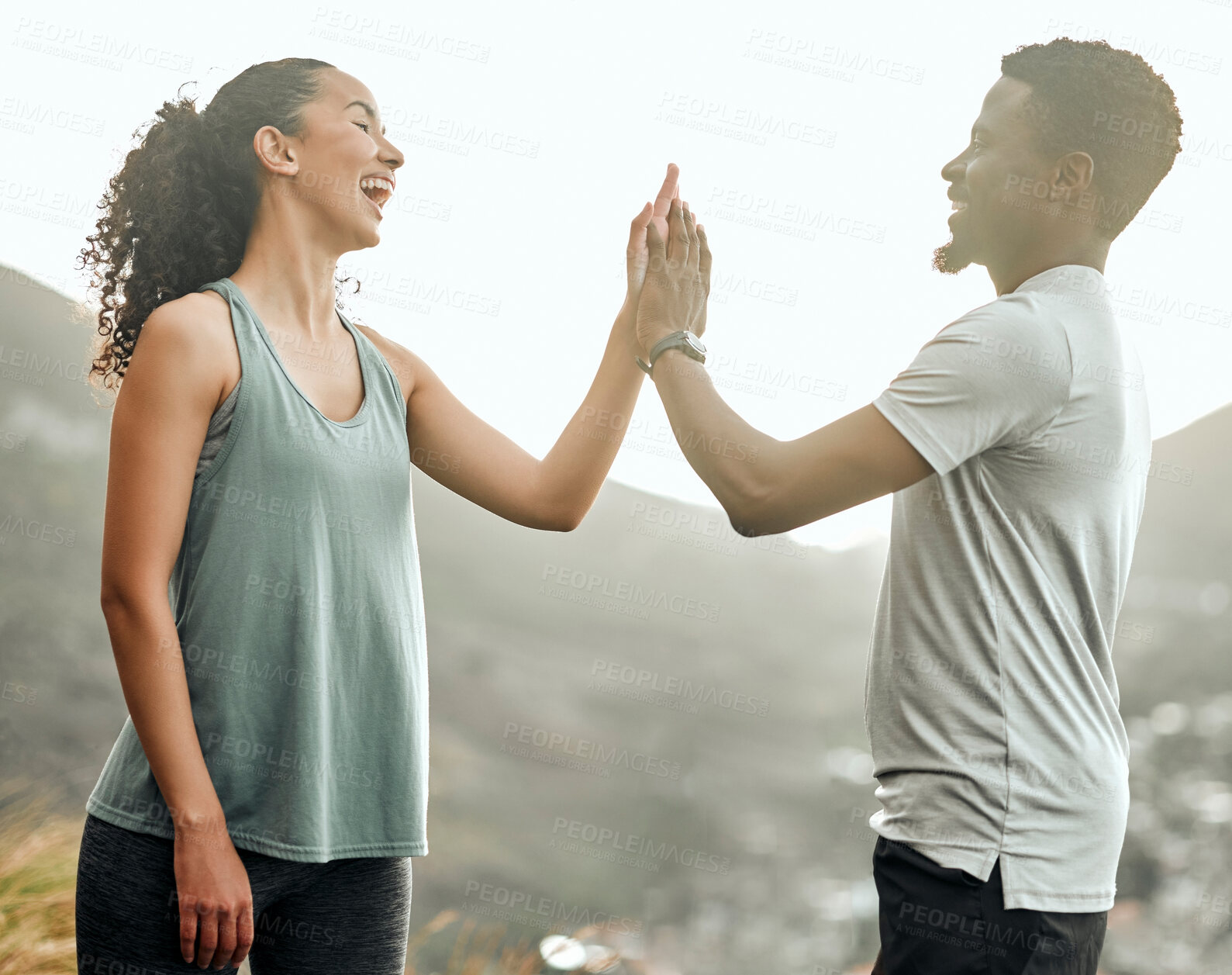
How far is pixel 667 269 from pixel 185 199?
828 millimetres

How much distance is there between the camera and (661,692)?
15.8ft

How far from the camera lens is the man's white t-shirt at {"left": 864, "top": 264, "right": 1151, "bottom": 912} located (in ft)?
3.93

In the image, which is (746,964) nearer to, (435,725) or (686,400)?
(435,725)

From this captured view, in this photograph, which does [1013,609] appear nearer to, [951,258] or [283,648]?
[951,258]

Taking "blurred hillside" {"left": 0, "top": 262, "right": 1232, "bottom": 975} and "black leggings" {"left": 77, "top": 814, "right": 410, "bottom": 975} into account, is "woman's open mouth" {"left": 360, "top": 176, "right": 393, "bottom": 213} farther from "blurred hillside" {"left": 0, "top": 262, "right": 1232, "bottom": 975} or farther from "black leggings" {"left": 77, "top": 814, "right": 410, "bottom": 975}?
"blurred hillside" {"left": 0, "top": 262, "right": 1232, "bottom": 975}

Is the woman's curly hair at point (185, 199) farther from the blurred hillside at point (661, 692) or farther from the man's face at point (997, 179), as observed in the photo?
the blurred hillside at point (661, 692)

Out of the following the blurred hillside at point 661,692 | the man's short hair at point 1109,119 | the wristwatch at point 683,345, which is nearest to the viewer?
the man's short hair at point 1109,119

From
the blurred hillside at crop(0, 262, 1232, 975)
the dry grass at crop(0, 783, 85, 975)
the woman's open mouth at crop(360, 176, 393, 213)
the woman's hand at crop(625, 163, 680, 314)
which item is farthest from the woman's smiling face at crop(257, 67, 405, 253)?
the blurred hillside at crop(0, 262, 1232, 975)

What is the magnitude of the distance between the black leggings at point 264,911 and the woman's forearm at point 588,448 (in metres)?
0.68

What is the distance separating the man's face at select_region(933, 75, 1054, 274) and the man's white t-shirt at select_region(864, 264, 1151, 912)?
8.7 inches

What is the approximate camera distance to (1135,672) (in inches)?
179

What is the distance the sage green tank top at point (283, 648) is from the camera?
1296 mm

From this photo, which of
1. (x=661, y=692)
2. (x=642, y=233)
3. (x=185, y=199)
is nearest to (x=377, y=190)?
(x=185, y=199)

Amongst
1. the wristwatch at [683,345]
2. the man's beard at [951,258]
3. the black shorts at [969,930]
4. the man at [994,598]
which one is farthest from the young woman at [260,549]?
the man's beard at [951,258]
